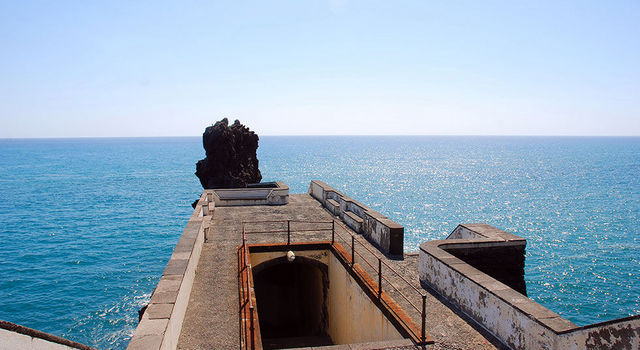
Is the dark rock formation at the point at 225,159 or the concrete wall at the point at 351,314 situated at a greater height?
the dark rock formation at the point at 225,159

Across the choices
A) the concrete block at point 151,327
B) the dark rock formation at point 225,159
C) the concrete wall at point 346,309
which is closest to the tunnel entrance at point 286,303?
the concrete wall at point 346,309

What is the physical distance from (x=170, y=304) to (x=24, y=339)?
3.30 metres

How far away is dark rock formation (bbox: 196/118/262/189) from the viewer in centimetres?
4188

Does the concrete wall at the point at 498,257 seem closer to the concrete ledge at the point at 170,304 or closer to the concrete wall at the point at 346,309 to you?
the concrete wall at the point at 346,309

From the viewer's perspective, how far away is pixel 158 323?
20.5 ft

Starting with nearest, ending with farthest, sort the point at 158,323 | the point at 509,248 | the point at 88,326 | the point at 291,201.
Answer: the point at 158,323 < the point at 509,248 < the point at 291,201 < the point at 88,326

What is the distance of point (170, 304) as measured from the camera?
22.7 feet

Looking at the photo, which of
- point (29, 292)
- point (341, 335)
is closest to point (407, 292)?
point (341, 335)

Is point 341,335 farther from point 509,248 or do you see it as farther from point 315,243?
point 509,248

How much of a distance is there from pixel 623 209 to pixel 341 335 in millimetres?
56962

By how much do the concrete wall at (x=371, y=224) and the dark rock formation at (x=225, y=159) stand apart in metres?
24.6

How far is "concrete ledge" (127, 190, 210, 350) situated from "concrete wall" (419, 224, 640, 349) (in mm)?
5184

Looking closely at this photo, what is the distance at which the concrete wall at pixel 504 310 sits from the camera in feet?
16.6

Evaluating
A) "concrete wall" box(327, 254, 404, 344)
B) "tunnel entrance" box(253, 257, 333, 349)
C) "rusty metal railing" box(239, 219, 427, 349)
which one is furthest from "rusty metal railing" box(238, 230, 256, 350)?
"tunnel entrance" box(253, 257, 333, 349)
